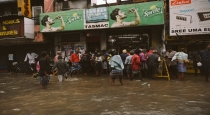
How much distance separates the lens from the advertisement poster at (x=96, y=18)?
1400 centimetres

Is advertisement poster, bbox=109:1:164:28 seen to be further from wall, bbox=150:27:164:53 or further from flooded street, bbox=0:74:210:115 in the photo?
flooded street, bbox=0:74:210:115

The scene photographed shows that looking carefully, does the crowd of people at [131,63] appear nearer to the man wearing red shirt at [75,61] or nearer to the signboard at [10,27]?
the man wearing red shirt at [75,61]

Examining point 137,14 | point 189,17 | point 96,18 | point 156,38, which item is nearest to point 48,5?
point 96,18

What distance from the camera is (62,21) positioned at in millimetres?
15266

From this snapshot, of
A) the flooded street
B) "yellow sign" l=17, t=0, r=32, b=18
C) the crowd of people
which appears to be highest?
"yellow sign" l=17, t=0, r=32, b=18

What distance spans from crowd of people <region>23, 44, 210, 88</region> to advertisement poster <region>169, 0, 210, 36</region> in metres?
1.44

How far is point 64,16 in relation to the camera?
599 inches

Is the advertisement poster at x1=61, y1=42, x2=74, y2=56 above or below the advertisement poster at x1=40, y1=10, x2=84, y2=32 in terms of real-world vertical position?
below

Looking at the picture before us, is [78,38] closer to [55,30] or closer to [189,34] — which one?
[55,30]

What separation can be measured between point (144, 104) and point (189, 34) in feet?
25.6

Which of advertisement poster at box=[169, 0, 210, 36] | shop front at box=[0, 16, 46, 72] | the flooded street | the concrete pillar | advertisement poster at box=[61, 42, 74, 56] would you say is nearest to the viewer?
the flooded street

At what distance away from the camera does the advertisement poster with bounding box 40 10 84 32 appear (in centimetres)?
1474

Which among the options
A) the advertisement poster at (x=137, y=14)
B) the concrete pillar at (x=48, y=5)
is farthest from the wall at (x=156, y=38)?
the concrete pillar at (x=48, y=5)

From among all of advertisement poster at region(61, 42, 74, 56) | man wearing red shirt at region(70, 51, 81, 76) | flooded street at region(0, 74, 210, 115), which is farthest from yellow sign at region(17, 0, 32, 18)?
flooded street at region(0, 74, 210, 115)
